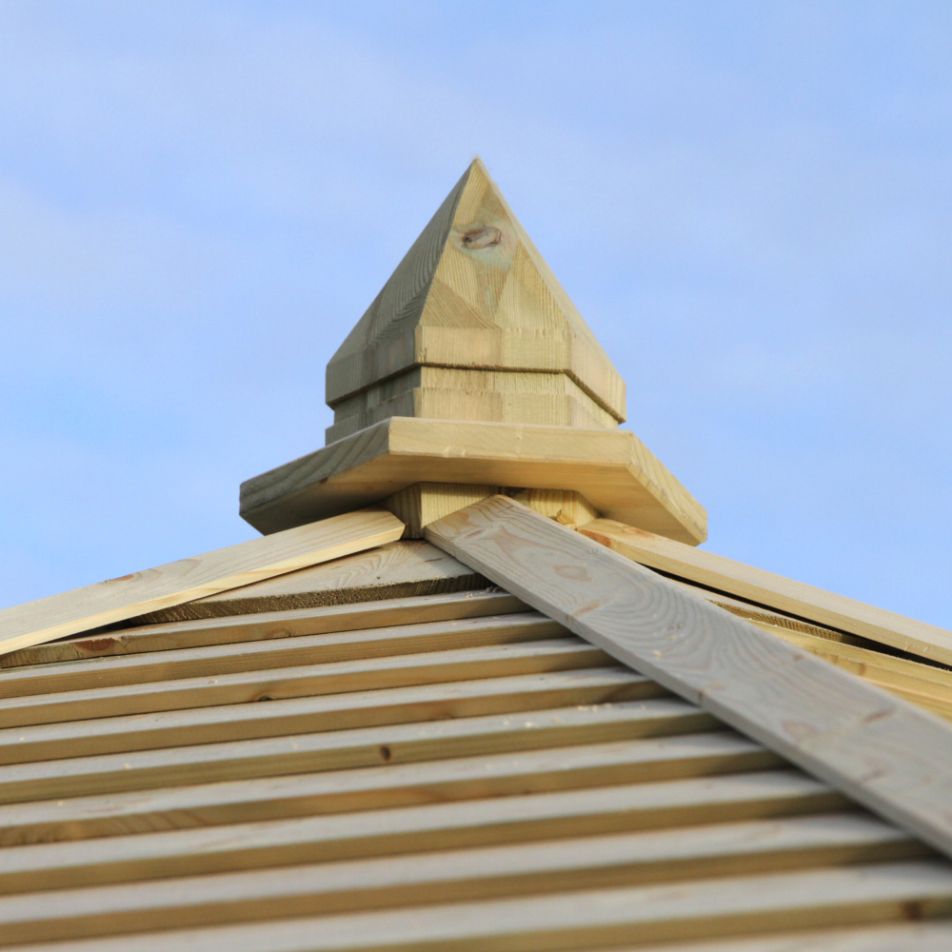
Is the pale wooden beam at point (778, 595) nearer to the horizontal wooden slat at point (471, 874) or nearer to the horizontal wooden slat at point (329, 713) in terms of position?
the horizontal wooden slat at point (329, 713)

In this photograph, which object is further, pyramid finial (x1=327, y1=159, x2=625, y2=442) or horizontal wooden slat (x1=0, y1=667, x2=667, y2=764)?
pyramid finial (x1=327, y1=159, x2=625, y2=442)

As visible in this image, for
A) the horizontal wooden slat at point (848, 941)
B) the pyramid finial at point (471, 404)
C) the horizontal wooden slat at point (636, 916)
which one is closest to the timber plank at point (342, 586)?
the pyramid finial at point (471, 404)

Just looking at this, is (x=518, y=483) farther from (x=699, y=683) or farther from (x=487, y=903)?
(x=487, y=903)

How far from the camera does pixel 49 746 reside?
2830mm

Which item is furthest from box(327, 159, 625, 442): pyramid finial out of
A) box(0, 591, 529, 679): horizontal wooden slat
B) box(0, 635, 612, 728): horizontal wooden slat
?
box(0, 635, 612, 728): horizontal wooden slat

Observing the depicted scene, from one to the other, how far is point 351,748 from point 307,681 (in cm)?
35

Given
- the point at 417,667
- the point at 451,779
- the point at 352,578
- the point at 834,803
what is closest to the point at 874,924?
the point at 834,803

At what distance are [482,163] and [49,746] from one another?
2.30 metres

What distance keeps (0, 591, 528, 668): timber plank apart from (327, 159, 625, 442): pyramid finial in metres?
0.73

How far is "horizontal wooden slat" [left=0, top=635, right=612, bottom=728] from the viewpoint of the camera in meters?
2.80

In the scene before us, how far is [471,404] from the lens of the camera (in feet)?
12.2

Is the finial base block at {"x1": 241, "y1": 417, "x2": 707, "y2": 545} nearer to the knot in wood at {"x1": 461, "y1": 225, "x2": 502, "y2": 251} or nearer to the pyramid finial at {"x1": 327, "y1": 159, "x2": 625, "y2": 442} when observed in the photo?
the pyramid finial at {"x1": 327, "y1": 159, "x2": 625, "y2": 442}

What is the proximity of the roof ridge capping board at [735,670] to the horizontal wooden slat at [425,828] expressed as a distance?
0.31 ft

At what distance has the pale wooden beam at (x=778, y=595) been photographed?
364cm
